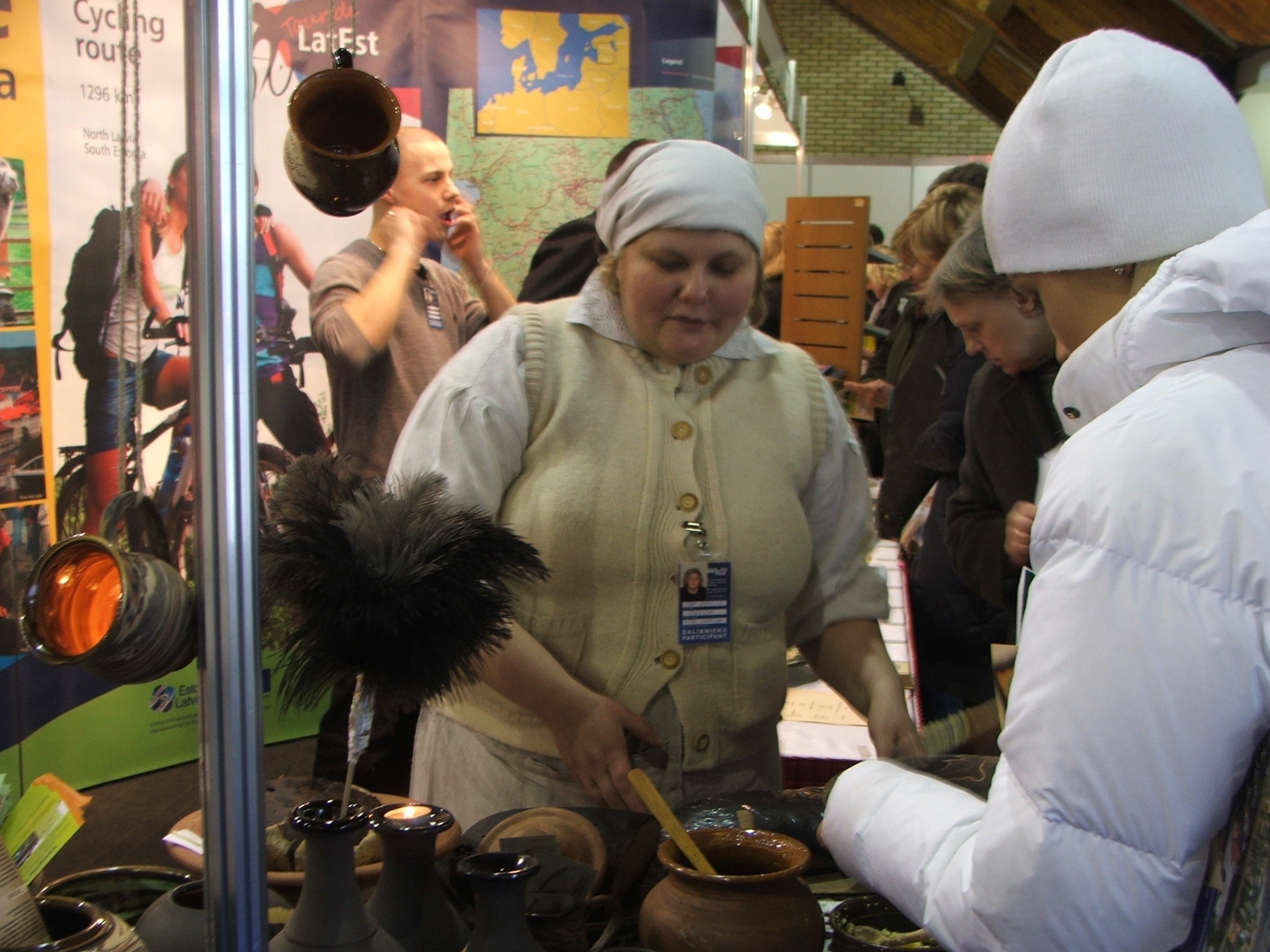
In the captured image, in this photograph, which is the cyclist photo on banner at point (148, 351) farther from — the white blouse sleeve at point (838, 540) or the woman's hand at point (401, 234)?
the white blouse sleeve at point (838, 540)

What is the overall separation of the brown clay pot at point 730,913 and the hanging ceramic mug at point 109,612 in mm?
516

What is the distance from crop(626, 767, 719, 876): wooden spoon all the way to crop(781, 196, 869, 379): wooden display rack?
4573 mm

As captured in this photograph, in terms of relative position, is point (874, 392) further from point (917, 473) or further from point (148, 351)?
point (148, 351)

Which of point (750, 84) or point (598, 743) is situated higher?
point (750, 84)

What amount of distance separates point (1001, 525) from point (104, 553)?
175 centimetres

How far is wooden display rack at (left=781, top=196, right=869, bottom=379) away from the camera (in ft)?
18.3

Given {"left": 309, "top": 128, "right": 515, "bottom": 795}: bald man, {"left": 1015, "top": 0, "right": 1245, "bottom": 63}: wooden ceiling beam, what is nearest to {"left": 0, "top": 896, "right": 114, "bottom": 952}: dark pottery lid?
{"left": 309, "top": 128, "right": 515, "bottom": 795}: bald man

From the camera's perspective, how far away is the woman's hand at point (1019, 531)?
2094 mm

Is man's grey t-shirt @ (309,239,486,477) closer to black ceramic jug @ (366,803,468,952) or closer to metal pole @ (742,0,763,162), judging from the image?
metal pole @ (742,0,763,162)

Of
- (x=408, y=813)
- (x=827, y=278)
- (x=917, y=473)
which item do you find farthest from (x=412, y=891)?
(x=827, y=278)

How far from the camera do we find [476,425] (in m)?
1.67

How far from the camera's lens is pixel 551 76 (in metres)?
3.22

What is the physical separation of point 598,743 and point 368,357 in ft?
5.23

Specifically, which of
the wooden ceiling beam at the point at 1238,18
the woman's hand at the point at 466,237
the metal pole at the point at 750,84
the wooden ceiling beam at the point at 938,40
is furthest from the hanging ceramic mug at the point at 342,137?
the wooden ceiling beam at the point at 938,40
